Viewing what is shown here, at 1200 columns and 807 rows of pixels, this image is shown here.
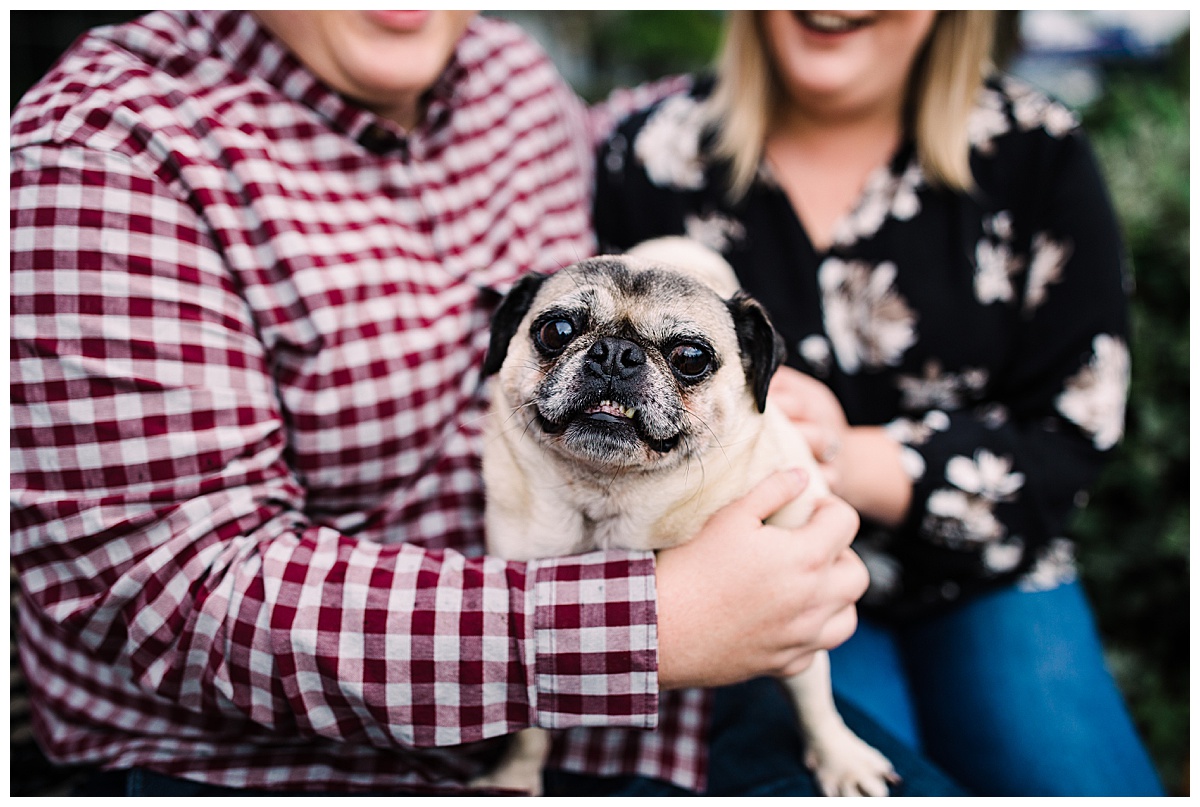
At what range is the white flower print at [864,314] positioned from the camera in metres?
1.66

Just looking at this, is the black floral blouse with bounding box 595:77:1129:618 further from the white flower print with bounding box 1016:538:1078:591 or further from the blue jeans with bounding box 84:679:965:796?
the blue jeans with bounding box 84:679:965:796

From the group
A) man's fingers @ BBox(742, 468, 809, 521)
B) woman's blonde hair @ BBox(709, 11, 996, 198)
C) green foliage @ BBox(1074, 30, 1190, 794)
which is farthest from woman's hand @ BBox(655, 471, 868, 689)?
green foliage @ BBox(1074, 30, 1190, 794)

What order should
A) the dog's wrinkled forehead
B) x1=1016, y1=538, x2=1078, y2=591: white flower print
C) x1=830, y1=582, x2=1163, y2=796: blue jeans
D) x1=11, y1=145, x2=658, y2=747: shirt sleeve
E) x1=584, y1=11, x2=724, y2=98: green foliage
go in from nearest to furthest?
x1=11, y1=145, x2=658, y2=747: shirt sleeve, the dog's wrinkled forehead, x1=830, y1=582, x2=1163, y2=796: blue jeans, x1=1016, y1=538, x2=1078, y2=591: white flower print, x1=584, y1=11, x2=724, y2=98: green foliage

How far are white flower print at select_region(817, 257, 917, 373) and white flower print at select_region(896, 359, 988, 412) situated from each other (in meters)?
0.07

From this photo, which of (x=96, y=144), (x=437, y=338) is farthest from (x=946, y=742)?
(x=96, y=144)

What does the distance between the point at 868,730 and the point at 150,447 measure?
4.14 feet

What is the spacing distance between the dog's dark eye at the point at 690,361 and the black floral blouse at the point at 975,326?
19.2 inches

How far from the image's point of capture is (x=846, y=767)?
1.38m

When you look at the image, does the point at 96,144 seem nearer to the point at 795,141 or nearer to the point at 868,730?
the point at 795,141

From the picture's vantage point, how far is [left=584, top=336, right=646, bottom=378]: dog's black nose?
3.86 ft

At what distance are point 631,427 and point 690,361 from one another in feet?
0.50

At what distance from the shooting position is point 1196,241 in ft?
5.40

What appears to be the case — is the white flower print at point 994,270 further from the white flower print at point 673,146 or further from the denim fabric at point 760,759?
the denim fabric at point 760,759

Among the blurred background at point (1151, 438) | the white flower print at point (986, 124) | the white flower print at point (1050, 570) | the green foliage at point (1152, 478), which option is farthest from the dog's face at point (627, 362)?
the green foliage at point (1152, 478)
